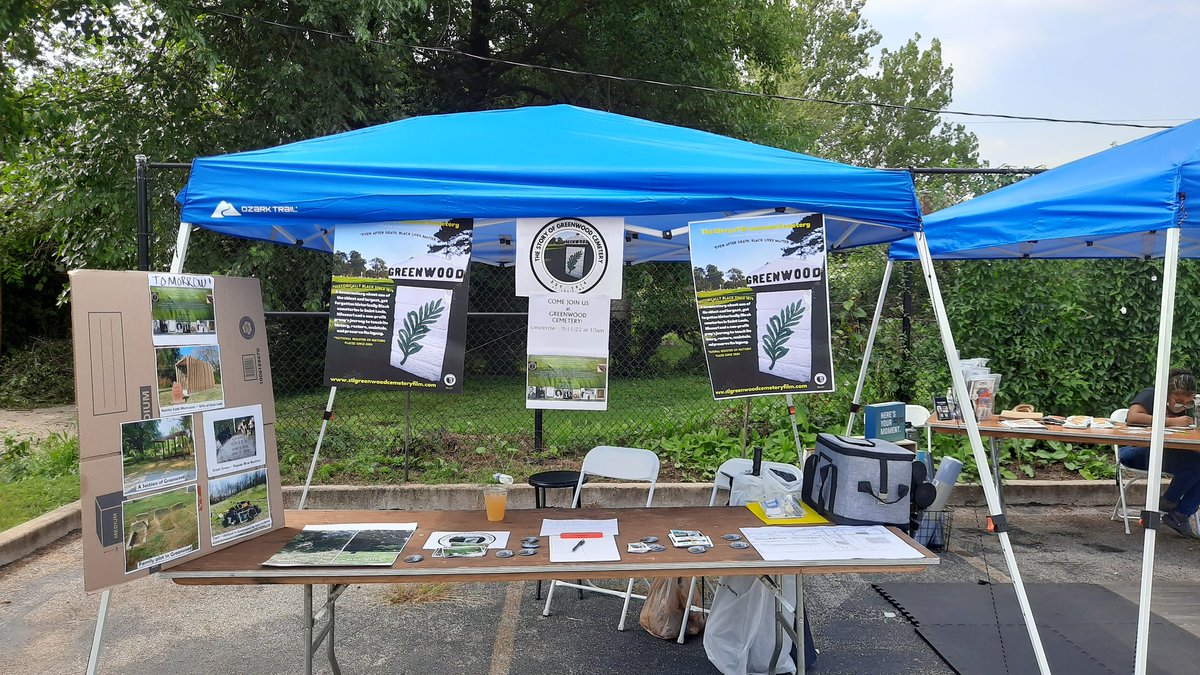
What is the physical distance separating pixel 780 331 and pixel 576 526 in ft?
4.06

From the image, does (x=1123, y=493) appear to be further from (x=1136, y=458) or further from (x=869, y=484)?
(x=869, y=484)

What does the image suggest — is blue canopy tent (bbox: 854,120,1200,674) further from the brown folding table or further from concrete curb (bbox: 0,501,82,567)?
concrete curb (bbox: 0,501,82,567)

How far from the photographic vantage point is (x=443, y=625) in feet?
12.6

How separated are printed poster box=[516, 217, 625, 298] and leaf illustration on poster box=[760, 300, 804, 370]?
2.25ft

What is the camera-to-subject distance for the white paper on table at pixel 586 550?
265 centimetres

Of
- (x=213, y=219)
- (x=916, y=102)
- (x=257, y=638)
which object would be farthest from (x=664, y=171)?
(x=916, y=102)

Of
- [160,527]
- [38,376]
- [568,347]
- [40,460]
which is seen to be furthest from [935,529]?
[38,376]

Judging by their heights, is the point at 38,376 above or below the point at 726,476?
above

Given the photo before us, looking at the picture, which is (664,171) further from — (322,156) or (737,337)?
(322,156)

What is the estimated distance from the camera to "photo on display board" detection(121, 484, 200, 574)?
8.05ft

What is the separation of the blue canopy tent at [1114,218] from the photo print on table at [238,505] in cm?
294

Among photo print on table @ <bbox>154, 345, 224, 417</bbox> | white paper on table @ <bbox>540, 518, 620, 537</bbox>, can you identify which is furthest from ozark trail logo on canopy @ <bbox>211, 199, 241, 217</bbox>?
white paper on table @ <bbox>540, 518, 620, 537</bbox>

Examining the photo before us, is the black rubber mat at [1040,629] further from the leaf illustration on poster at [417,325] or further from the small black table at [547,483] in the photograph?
the leaf illustration on poster at [417,325]

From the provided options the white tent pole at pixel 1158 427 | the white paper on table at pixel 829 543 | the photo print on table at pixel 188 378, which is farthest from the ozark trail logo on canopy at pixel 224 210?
the white tent pole at pixel 1158 427
